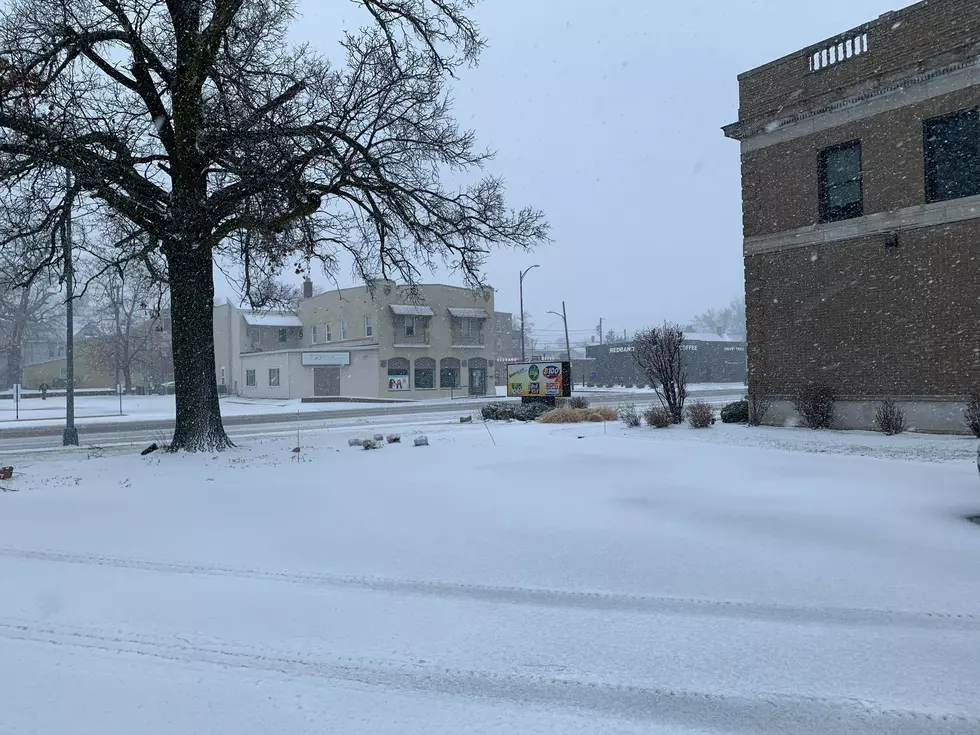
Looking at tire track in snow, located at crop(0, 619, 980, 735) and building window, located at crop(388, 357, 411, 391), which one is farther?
building window, located at crop(388, 357, 411, 391)

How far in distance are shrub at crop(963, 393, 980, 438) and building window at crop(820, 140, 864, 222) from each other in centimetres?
481

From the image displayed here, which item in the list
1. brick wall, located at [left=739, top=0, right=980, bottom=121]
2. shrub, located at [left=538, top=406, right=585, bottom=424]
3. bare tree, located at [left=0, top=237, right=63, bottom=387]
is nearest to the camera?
brick wall, located at [left=739, top=0, right=980, bottom=121]

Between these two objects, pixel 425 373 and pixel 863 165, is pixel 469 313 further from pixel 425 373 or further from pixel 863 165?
pixel 863 165

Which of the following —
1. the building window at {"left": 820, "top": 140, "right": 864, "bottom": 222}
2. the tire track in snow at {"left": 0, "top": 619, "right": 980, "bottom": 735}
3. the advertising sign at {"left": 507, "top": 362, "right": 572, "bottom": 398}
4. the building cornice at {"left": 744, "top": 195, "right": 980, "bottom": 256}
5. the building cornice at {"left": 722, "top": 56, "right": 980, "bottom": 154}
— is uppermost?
the building cornice at {"left": 722, "top": 56, "right": 980, "bottom": 154}

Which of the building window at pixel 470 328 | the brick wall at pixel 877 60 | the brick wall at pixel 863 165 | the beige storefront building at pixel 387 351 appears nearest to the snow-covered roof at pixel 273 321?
the beige storefront building at pixel 387 351

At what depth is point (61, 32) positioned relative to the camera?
1265cm

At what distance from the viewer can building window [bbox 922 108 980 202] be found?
14375 mm

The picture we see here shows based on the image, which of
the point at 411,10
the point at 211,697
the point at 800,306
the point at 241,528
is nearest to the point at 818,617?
the point at 211,697

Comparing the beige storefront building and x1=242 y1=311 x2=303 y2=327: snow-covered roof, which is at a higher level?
x1=242 y1=311 x2=303 y2=327: snow-covered roof

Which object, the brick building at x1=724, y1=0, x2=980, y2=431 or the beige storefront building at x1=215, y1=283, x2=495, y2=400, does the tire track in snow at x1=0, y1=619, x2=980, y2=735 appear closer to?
the brick building at x1=724, y1=0, x2=980, y2=431

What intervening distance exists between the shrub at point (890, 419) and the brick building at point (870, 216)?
0.24 meters

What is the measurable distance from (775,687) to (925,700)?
0.70 m

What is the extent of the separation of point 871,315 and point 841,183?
3.26 m

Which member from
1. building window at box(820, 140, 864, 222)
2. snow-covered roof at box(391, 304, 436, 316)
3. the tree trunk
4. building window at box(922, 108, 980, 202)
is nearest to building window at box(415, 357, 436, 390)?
snow-covered roof at box(391, 304, 436, 316)
